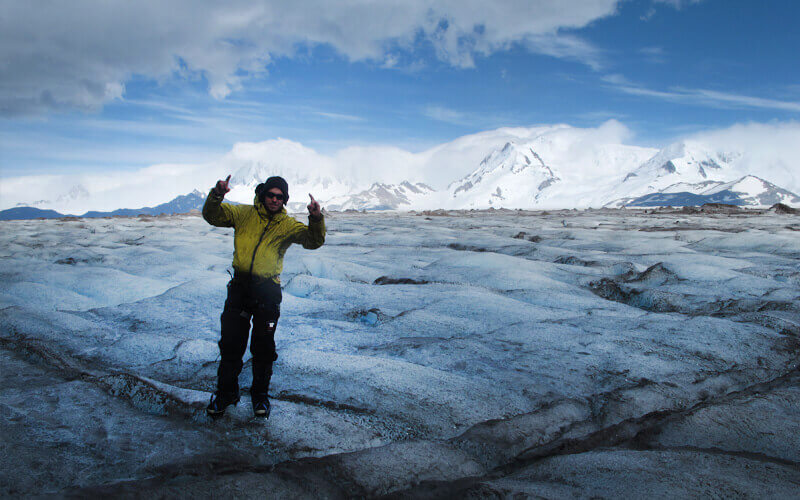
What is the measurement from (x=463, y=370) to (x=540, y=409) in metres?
1.01

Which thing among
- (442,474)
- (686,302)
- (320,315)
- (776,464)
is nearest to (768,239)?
(686,302)

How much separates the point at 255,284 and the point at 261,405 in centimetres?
103

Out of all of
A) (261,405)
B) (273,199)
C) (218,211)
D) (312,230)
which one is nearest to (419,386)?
(261,405)

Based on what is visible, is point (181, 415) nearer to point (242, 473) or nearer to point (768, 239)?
point (242, 473)

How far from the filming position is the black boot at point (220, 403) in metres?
3.61

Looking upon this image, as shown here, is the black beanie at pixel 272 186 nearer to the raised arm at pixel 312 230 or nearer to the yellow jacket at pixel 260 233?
the yellow jacket at pixel 260 233

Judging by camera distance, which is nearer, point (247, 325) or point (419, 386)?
point (247, 325)

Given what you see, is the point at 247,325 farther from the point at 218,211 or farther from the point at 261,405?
the point at 218,211

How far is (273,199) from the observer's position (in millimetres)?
3818

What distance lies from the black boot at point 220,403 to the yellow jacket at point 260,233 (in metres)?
1.07

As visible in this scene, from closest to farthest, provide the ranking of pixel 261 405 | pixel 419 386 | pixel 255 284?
pixel 261 405 → pixel 255 284 → pixel 419 386

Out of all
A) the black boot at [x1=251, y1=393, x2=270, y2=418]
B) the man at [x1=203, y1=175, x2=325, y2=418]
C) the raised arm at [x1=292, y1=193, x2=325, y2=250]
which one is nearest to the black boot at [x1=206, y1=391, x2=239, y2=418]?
the man at [x1=203, y1=175, x2=325, y2=418]

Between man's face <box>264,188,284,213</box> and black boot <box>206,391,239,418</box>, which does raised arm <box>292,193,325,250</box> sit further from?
black boot <box>206,391,239,418</box>

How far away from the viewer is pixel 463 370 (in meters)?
4.79
